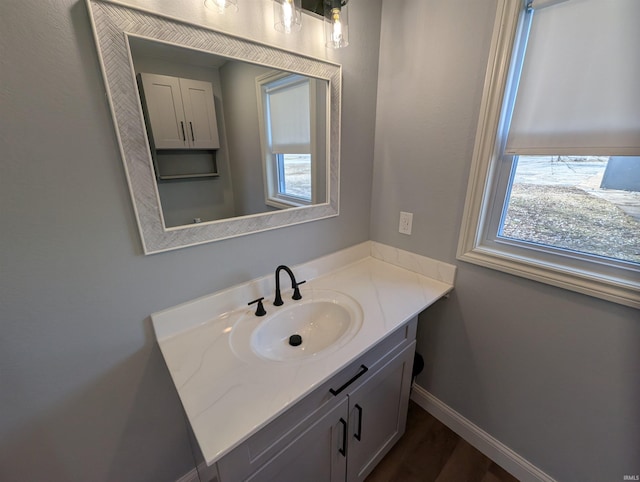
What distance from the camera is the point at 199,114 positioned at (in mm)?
937

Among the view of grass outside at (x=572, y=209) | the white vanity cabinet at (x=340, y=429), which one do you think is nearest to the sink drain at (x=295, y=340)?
the white vanity cabinet at (x=340, y=429)

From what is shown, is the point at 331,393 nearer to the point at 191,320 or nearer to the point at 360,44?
the point at 191,320

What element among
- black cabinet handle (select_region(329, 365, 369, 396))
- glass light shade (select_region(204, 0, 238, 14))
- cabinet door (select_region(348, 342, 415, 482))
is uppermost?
glass light shade (select_region(204, 0, 238, 14))

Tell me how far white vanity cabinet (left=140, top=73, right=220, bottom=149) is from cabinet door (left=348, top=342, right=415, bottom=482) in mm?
1088

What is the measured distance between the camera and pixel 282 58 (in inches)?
41.3

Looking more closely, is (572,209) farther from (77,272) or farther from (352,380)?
(77,272)

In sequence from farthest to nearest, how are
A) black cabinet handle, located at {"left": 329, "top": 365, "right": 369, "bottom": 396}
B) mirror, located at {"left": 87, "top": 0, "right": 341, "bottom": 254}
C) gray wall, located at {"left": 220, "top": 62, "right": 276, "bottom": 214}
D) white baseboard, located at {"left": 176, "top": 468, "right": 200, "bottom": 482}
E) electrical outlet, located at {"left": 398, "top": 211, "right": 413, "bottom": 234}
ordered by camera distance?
electrical outlet, located at {"left": 398, "top": 211, "right": 413, "bottom": 234} → white baseboard, located at {"left": 176, "top": 468, "right": 200, "bottom": 482} → gray wall, located at {"left": 220, "top": 62, "right": 276, "bottom": 214} → black cabinet handle, located at {"left": 329, "top": 365, "right": 369, "bottom": 396} → mirror, located at {"left": 87, "top": 0, "right": 341, "bottom": 254}

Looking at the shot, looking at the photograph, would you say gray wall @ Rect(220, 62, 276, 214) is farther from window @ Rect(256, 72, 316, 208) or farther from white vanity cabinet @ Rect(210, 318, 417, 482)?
white vanity cabinet @ Rect(210, 318, 417, 482)

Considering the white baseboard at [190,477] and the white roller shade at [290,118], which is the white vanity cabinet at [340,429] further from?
the white roller shade at [290,118]

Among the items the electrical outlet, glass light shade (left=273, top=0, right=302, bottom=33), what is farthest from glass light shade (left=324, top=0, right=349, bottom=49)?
the electrical outlet

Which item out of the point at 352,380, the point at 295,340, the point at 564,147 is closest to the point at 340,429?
the point at 352,380

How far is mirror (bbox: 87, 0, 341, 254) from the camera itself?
0.77 m

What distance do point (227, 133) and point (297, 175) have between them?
36 centimetres

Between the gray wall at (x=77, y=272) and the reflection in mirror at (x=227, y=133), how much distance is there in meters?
0.11
